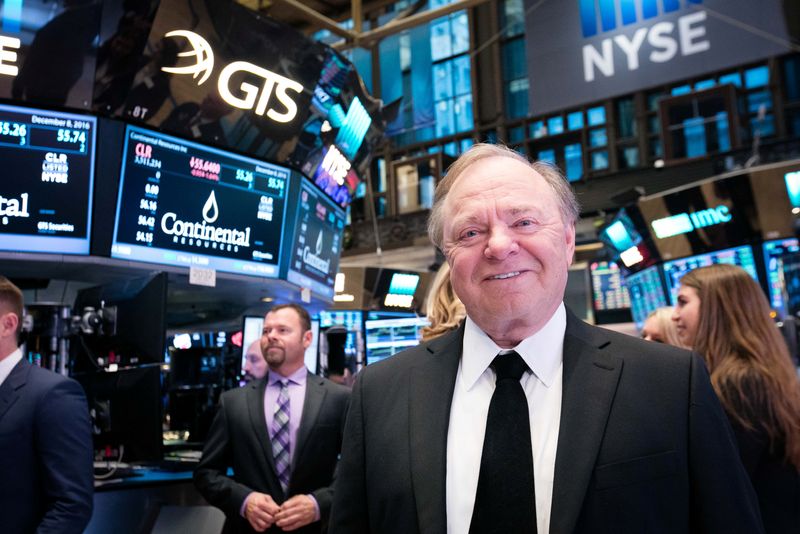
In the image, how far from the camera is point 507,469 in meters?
1.22

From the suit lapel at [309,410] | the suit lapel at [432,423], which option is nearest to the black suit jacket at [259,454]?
the suit lapel at [309,410]

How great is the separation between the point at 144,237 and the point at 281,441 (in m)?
1.51

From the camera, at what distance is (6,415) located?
8.01ft

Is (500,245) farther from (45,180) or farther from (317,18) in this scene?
(317,18)

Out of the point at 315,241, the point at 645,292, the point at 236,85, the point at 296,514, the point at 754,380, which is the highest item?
the point at 236,85

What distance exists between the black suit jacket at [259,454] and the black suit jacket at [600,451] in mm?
1893

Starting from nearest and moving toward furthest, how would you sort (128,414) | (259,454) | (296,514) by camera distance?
1. (296,514)
2. (259,454)
3. (128,414)

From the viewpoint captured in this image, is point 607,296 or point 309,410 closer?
point 309,410

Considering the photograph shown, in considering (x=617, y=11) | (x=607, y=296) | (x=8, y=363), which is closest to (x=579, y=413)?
(x=8, y=363)

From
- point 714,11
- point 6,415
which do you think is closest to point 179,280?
point 6,415

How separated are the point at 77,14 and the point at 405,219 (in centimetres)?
1169

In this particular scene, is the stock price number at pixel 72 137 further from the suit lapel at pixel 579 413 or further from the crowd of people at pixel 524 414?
the suit lapel at pixel 579 413

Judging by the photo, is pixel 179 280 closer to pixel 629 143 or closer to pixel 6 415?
pixel 6 415

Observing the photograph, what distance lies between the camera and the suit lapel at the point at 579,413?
115 cm
